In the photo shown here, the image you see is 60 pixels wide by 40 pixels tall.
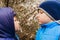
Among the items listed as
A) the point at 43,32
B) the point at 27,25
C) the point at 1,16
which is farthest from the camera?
the point at 27,25

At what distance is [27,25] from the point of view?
4.39 metres

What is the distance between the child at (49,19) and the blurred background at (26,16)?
4.69ft

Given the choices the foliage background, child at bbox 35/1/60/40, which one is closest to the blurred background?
the foliage background

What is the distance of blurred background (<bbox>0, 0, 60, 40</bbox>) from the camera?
14.3 ft

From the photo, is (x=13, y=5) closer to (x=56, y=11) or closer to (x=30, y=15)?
(x=30, y=15)

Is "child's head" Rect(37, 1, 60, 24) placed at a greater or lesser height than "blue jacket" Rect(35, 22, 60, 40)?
greater

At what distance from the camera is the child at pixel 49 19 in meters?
2.80

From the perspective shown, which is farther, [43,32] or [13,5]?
[13,5]

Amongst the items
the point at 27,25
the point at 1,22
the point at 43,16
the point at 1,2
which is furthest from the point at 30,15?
the point at 1,22

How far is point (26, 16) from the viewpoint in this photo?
4414 millimetres

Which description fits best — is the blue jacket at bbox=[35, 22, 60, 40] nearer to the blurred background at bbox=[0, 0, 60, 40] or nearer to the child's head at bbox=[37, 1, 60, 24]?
the child's head at bbox=[37, 1, 60, 24]

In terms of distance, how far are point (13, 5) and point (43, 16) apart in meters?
1.74

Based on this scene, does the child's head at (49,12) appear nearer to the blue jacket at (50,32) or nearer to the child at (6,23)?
the blue jacket at (50,32)

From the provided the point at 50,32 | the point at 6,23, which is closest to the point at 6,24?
the point at 6,23
